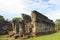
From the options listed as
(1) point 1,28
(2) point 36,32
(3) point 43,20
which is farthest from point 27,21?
(1) point 1,28

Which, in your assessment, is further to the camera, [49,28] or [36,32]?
[49,28]

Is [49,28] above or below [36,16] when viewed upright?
below

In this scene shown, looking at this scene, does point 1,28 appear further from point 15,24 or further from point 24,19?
point 24,19

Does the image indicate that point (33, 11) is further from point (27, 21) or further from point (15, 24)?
point (15, 24)

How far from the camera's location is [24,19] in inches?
1737

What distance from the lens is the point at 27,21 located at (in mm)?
44844

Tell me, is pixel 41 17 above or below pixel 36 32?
above

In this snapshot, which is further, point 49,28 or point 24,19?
point 49,28

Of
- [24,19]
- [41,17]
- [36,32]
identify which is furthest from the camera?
[24,19]

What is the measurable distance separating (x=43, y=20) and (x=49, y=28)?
694cm

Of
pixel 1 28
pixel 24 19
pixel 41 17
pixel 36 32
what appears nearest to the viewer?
pixel 36 32

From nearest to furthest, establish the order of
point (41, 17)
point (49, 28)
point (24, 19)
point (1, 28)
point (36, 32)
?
point (36, 32) → point (41, 17) → point (24, 19) → point (49, 28) → point (1, 28)

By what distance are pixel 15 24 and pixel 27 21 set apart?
6.20 meters

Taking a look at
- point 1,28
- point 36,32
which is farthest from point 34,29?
point 1,28
